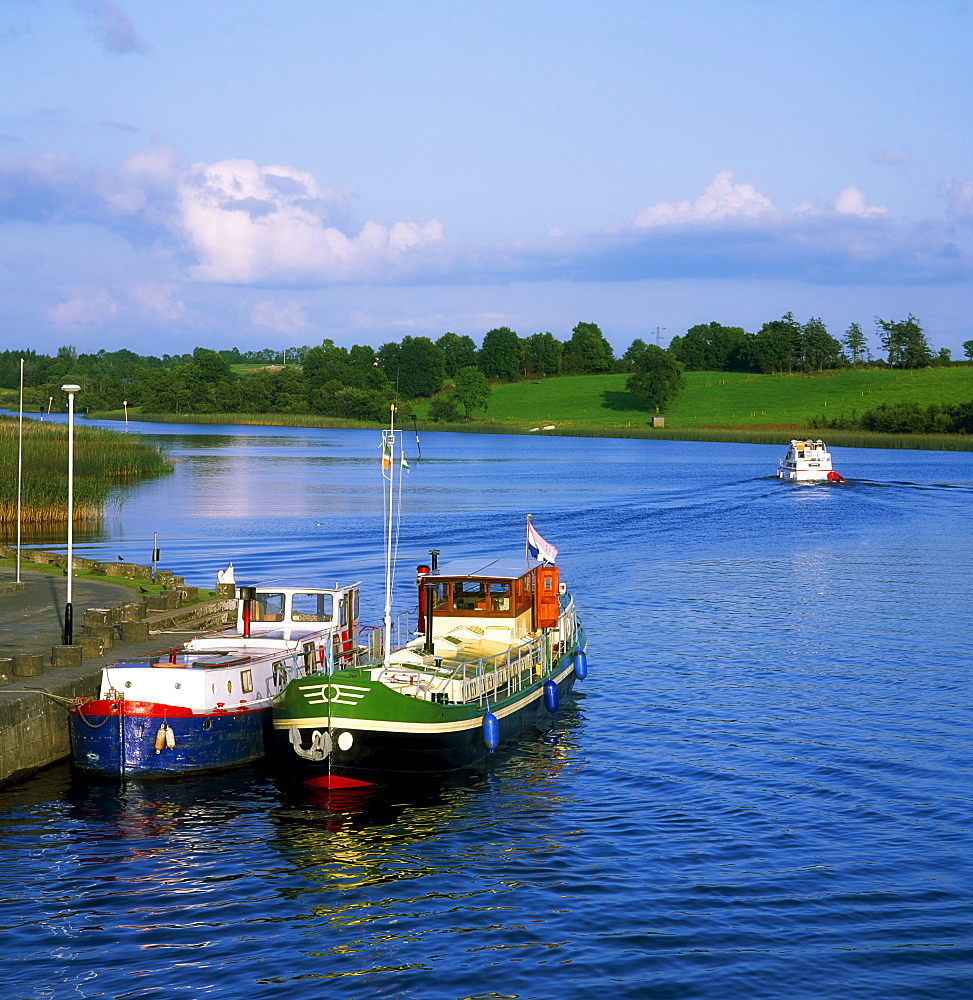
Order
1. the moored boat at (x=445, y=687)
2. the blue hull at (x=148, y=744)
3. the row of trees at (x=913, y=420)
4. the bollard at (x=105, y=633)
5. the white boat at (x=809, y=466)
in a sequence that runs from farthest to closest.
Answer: the row of trees at (x=913, y=420) < the white boat at (x=809, y=466) < the bollard at (x=105, y=633) < the blue hull at (x=148, y=744) < the moored boat at (x=445, y=687)

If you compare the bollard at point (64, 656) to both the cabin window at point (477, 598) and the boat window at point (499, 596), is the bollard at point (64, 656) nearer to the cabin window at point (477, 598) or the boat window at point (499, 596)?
the cabin window at point (477, 598)

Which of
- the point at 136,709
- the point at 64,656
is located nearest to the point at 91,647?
the point at 64,656

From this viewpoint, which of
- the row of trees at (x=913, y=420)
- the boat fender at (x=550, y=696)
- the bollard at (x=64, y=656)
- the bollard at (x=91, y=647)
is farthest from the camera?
the row of trees at (x=913, y=420)

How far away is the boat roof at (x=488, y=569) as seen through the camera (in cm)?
3192

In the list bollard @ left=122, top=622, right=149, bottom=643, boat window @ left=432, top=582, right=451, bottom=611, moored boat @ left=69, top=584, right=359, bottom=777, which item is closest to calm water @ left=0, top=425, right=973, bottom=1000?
moored boat @ left=69, top=584, right=359, bottom=777

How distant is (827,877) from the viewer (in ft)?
70.1

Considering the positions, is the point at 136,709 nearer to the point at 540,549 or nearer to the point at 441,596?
the point at 441,596

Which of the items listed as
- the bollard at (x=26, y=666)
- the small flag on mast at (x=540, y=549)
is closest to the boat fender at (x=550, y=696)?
the small flag on mast at (x=540, y=549)

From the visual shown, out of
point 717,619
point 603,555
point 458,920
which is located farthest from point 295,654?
point 603,555

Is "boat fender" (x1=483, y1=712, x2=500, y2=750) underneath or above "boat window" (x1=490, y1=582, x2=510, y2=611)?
underneath

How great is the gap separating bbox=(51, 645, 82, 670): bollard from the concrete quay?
0.08ft

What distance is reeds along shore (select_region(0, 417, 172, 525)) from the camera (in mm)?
63906

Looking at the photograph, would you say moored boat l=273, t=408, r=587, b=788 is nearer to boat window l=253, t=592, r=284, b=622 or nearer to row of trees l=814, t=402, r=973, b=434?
boat window l=253, t=592, r=284, b=622

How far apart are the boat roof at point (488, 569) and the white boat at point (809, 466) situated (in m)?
89.0
